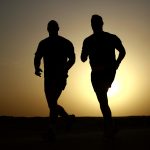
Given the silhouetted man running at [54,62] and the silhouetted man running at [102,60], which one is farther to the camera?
the silhouetted man running at [54,62]

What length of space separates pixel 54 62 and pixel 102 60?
93cm

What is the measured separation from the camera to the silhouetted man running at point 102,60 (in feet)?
27.7

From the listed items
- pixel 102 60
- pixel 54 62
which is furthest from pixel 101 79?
pixel 54 62

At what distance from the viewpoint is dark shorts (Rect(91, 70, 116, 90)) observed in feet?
27.7

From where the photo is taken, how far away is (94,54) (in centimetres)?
853

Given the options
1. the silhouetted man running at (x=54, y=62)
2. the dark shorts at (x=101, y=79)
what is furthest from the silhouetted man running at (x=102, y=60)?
the silhouetted man running at (x=54, y=62)

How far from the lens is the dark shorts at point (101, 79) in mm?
8453

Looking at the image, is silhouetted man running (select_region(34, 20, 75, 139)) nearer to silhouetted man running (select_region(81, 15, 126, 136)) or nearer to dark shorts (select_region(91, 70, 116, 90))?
silhouetted man running (select_region(81, 15, 126, 136))

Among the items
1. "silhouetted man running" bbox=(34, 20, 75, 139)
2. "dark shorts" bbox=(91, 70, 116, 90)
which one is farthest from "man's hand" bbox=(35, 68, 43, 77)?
"dark shorts" bbox=(91, 70, 116, 90)

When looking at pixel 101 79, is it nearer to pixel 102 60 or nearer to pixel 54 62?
pixel 102 60

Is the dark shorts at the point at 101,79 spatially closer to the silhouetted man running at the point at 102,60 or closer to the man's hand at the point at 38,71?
the silhouetted man running at the point at 102,60

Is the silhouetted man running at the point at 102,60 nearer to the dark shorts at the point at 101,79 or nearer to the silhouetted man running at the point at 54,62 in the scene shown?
the dark shorts at the point at 101,79
